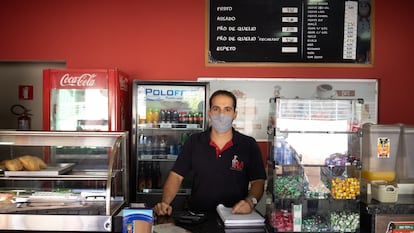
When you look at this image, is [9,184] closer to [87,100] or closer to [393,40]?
[87,100]

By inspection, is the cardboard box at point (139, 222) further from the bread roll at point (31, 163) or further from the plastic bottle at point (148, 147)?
the plastic bottle at point (148, 147)

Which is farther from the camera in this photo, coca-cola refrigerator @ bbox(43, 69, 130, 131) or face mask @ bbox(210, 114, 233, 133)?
coca-cola refrigerator @ bbox(43, 69, 130, 131)

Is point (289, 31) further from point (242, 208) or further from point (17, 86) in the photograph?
point (17, 86)

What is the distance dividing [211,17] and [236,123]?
1227mm

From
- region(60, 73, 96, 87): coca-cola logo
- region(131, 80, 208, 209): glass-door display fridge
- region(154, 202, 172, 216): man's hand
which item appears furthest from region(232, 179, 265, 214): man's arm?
region(60, 73, 96, 87): coca-cola logo

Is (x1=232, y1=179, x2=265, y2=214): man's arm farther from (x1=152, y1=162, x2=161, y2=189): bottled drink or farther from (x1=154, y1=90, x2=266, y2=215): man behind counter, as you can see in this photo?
(x1=152, y1=162, x2=161, y2=189): bottled drink

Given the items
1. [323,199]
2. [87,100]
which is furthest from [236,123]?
[323,199]

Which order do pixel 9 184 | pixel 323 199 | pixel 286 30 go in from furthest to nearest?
pixel 286 30 → pixel 9 184 → pixel 323 199

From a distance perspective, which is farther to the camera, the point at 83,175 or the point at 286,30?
the point at 286,30

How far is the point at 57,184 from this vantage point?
2646mm

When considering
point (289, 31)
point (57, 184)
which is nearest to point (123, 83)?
point (57, 184)

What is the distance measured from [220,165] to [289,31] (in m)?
2.29

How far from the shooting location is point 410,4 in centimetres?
463

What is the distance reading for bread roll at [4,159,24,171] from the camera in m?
2.50
